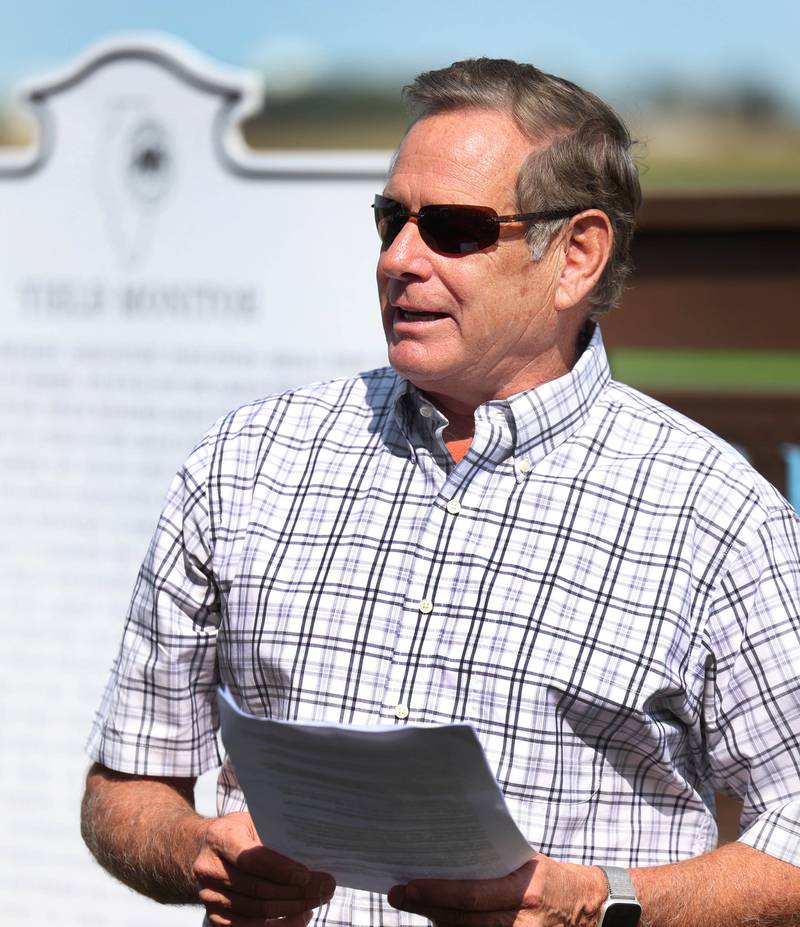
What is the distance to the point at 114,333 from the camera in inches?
140

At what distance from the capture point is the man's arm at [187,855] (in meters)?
1.60

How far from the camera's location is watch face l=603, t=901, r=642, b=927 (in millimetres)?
1622

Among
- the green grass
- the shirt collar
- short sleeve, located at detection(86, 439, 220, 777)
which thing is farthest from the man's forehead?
the green grass


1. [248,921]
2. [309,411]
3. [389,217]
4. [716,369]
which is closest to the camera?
[248,921]

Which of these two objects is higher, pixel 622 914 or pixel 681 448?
pixel 681 448

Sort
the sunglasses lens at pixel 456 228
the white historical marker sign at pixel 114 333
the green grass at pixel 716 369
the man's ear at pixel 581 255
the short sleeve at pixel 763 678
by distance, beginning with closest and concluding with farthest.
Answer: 1. the short sleeve at pixel 763 678
2. the sunglasses lens at pixel 456 228
3. the man's ear at pixel 581 255
4. the white historical marker sign at pixel 114 333
5. the green grass at pixel 716 369

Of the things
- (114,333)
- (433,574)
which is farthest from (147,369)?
(433,574)

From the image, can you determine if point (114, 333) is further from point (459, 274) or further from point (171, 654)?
point (459, 274)

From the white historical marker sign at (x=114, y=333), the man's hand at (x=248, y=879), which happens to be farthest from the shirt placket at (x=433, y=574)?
the white historical marker sign at (x=114, y=333)

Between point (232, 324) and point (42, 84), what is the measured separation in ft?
2.87

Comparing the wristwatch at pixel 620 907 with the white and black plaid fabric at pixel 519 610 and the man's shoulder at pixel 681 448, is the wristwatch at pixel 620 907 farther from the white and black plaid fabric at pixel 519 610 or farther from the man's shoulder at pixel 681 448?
the man's shoulder at pixel 681 448

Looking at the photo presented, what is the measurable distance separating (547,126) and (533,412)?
444 mm

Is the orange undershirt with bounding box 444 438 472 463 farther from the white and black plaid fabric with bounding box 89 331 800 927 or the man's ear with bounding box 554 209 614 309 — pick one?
the man's ear with bounding box 554 209 614 309

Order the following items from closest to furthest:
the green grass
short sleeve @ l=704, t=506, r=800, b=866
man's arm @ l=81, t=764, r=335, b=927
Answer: man's arm @ l=81, t=764, r=335, b=927 < short sleeve @ l=704, t=506, r=800, b=866 < the green grass
